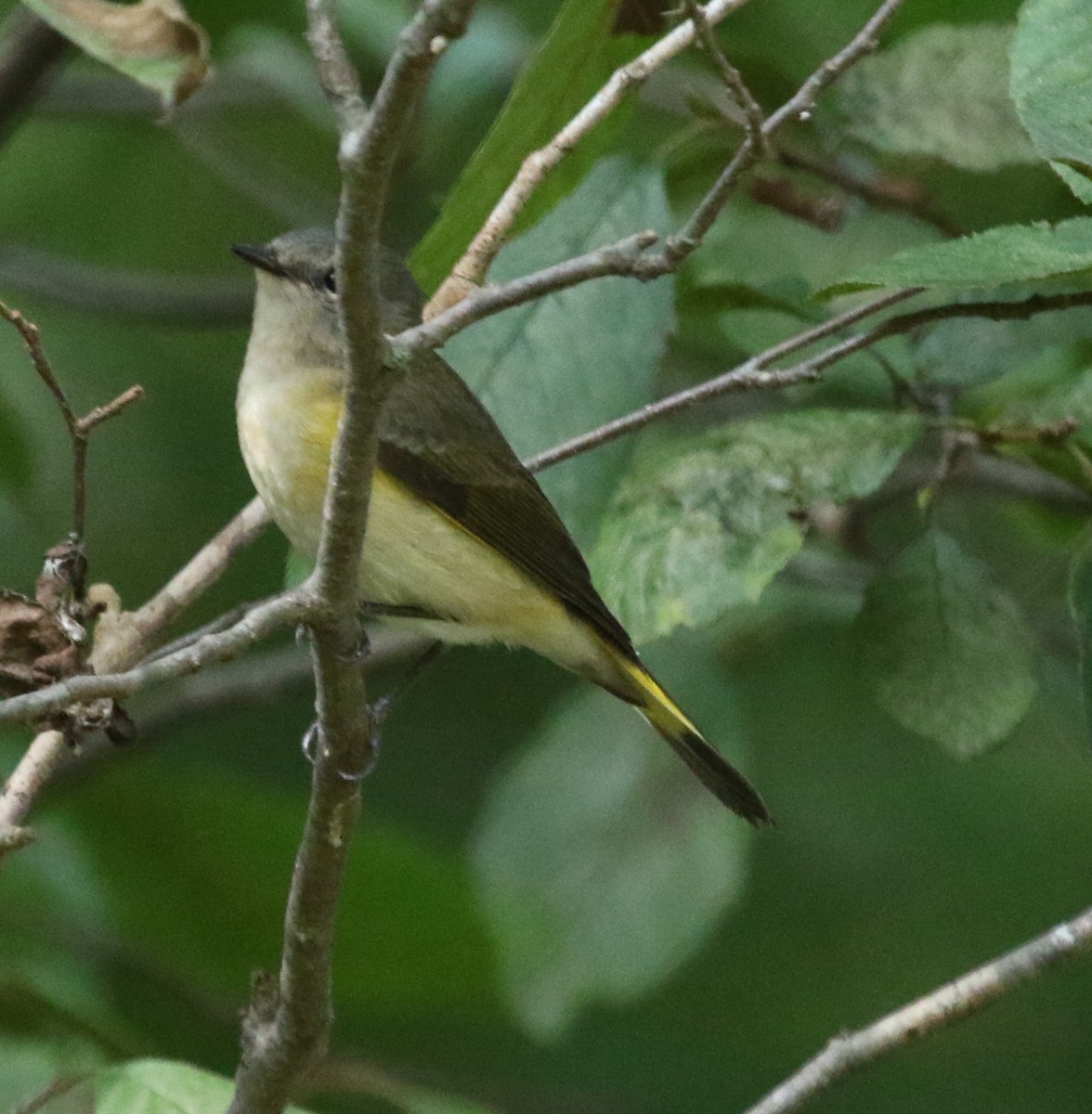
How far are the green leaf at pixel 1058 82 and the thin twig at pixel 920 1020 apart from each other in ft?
2.90

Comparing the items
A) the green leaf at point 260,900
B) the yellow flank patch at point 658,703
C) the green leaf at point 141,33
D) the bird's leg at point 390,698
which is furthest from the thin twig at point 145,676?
the green leaf at point 260,900

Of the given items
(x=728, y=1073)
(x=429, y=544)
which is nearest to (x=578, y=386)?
(x=429, y=544)

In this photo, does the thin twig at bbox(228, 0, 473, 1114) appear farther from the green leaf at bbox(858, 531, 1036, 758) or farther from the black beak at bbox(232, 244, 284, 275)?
the black beak at bbox(232, 244, 284, 275)

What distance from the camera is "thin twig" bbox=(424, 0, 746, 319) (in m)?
2.33

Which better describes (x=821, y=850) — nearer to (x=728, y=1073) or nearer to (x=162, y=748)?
(x=728, y=1073)

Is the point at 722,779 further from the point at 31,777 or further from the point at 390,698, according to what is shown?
the point at 31,777

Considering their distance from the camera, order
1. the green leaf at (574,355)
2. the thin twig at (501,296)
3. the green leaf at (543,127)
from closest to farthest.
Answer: the thin twig at (501,296) < the green leaf at (543,127) < the green leaf at (574,355)

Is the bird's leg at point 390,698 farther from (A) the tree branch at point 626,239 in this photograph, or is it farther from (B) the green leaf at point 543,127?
(B) the green leaf at point 543,127

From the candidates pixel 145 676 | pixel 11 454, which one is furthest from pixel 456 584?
pixel 145 676

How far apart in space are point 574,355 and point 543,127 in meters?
0.37

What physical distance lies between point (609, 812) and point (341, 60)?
7.77ft

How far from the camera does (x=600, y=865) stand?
12.3 feet

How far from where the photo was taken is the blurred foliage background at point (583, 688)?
3.09 meters

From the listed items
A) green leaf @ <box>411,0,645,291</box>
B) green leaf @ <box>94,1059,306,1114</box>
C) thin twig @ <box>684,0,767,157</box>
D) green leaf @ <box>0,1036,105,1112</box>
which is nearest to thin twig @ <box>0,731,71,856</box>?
green leaf @ <box>94,1059,306,1114</box>
